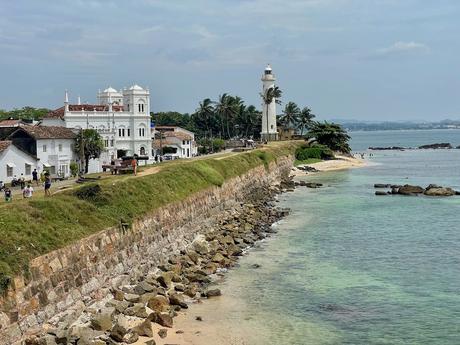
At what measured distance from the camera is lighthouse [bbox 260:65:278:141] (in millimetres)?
109181

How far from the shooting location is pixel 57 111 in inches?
2790

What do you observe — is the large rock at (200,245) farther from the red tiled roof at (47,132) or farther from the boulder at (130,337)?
the red tiled roof at (47,132)

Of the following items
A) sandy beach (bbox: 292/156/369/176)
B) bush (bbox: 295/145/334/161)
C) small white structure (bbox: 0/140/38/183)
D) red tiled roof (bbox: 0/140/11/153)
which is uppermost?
red tiled roof (bbox: 0/140/11/153)

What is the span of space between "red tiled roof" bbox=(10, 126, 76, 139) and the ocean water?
22.8m

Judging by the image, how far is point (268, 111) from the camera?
110188 mm

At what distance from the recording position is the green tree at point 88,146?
5716 cm

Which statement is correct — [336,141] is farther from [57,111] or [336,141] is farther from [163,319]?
[163,319]

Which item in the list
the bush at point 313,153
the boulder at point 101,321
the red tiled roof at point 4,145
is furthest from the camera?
the bush at point 313,153

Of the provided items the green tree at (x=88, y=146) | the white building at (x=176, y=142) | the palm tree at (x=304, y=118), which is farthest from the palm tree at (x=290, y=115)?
the green tree at (x=88, y=146)

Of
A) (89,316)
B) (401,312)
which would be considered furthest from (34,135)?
(401,312)

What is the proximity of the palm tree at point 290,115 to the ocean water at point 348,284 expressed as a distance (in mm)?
76876

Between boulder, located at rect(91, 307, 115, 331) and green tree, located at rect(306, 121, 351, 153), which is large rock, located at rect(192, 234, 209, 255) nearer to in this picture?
boulder, located at rect(91, 307, 115, 331)

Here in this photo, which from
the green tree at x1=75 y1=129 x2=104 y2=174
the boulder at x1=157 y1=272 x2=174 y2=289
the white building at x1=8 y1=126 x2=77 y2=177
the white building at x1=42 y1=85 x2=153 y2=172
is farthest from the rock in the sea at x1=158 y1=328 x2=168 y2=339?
the white building at x1=42 y1=85 x2=153 y2=172

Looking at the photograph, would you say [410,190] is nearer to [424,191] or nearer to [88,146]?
[424,191]
